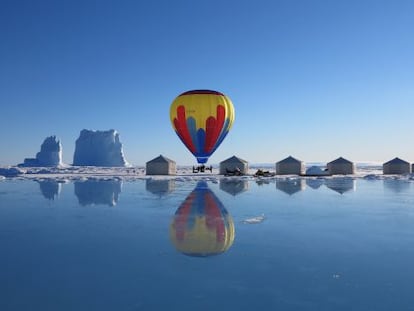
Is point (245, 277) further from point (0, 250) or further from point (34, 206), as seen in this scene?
point (34, 206)

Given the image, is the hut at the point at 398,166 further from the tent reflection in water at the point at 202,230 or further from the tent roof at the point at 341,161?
the tent reflection in water at the point at 202,230

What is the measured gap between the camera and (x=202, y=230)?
345 inches

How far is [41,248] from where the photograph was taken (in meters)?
7.11

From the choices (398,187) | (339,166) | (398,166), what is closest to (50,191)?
(398,187)

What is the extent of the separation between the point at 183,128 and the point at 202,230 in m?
21.4

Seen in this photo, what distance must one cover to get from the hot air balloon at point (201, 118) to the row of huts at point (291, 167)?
34.6ft

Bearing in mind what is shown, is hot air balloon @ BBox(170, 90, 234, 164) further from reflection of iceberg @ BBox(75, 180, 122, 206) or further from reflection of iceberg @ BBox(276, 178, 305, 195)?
reflection of iceberg @ BBox(75, 180, 122, 206)

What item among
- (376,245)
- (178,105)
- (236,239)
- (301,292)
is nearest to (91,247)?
(236,239)

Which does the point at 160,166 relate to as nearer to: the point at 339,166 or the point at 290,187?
the point at 290,187

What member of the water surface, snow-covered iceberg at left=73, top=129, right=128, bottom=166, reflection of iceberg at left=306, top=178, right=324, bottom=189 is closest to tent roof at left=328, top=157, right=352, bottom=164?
reflection of iceberg at left=306, top=178, right=324, bottom=189

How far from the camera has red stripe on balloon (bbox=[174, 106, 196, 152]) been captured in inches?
1153

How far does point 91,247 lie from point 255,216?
5436 millimetres

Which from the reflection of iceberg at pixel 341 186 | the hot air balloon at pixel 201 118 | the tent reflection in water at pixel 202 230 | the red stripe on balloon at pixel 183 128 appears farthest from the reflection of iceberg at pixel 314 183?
the tent reflection in water at pixel 202 230

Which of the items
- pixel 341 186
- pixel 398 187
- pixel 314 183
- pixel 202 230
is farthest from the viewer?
pixel 314 183
